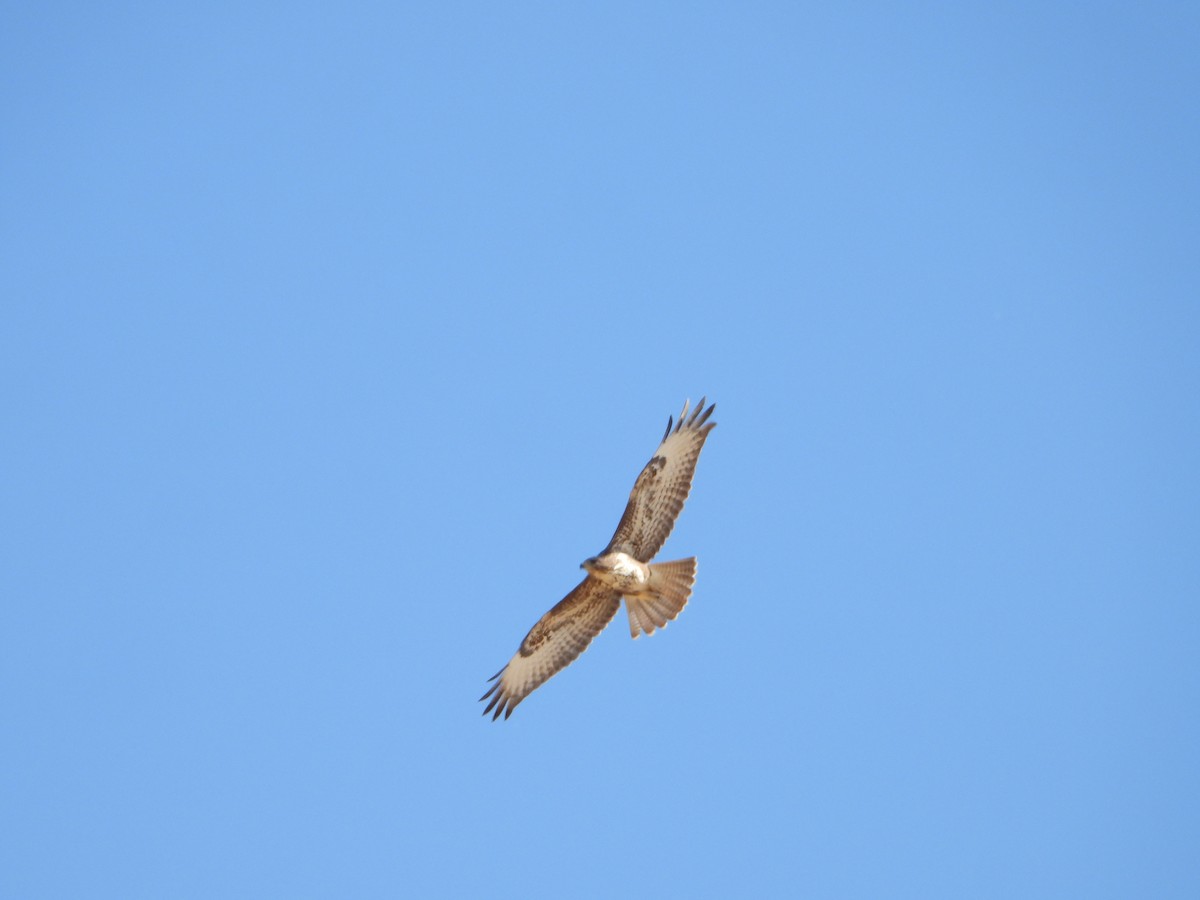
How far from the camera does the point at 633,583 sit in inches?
436

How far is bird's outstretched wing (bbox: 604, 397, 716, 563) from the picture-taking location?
11.2 metres

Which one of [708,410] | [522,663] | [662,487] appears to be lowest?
[522,663]

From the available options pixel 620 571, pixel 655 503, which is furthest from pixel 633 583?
pixel 655 503

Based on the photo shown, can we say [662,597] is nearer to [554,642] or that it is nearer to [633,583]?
[633,583]

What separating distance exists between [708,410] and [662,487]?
781mm

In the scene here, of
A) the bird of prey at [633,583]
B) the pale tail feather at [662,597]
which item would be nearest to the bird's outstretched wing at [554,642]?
the bird of prey at [633,583]

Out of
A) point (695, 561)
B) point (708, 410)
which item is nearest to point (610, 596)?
point (695, 561)

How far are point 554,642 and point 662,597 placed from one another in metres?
1.25

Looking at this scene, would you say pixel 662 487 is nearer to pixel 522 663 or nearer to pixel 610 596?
pixel 610 596

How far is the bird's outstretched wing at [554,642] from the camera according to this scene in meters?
11.5

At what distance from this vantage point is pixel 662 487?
1132 centimetres

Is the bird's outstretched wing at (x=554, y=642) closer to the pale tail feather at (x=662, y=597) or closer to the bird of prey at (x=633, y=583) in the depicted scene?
the bird of prey at (x=633, y=583)

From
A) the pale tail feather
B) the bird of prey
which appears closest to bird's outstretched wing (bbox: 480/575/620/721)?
the bird of prey

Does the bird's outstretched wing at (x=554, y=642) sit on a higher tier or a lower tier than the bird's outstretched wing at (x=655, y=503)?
lower
